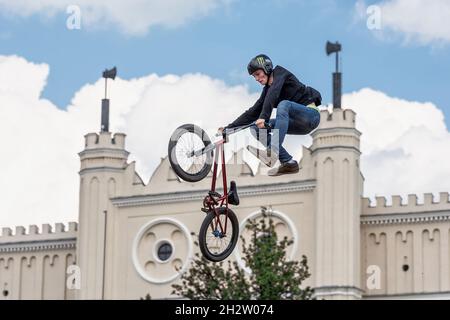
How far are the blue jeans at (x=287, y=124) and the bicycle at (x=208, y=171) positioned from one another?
0.17 meters

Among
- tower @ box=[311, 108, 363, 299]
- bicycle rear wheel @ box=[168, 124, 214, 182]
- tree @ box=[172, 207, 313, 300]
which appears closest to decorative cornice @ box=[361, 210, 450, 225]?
tower @ box=[311, 108, 363, 299]

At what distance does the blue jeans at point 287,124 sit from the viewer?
20844 mm

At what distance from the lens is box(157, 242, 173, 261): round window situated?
400 ft

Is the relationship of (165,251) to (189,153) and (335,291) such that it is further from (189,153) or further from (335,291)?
(189,153)

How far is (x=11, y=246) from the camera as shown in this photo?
133250 millimetres

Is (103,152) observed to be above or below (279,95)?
above

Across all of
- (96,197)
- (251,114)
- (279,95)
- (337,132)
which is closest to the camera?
(279,95)

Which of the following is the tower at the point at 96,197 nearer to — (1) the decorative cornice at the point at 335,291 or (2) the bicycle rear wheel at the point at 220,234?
(1) the decorative cornice at the point at 335,291

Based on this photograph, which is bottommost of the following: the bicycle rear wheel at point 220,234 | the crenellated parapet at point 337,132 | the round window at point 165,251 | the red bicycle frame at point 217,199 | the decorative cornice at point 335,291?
the bicycle rear wheel at point 220,234

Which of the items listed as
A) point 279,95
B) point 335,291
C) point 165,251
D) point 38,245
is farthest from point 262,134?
point 38,245

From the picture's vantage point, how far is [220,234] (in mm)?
20891

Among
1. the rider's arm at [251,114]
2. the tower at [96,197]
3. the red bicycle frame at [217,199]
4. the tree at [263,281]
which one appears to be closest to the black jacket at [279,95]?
the rider's arm at [251,114]

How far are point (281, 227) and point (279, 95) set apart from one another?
95735 millimetres

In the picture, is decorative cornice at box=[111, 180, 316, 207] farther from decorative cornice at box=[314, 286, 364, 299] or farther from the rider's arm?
the rider's arm
